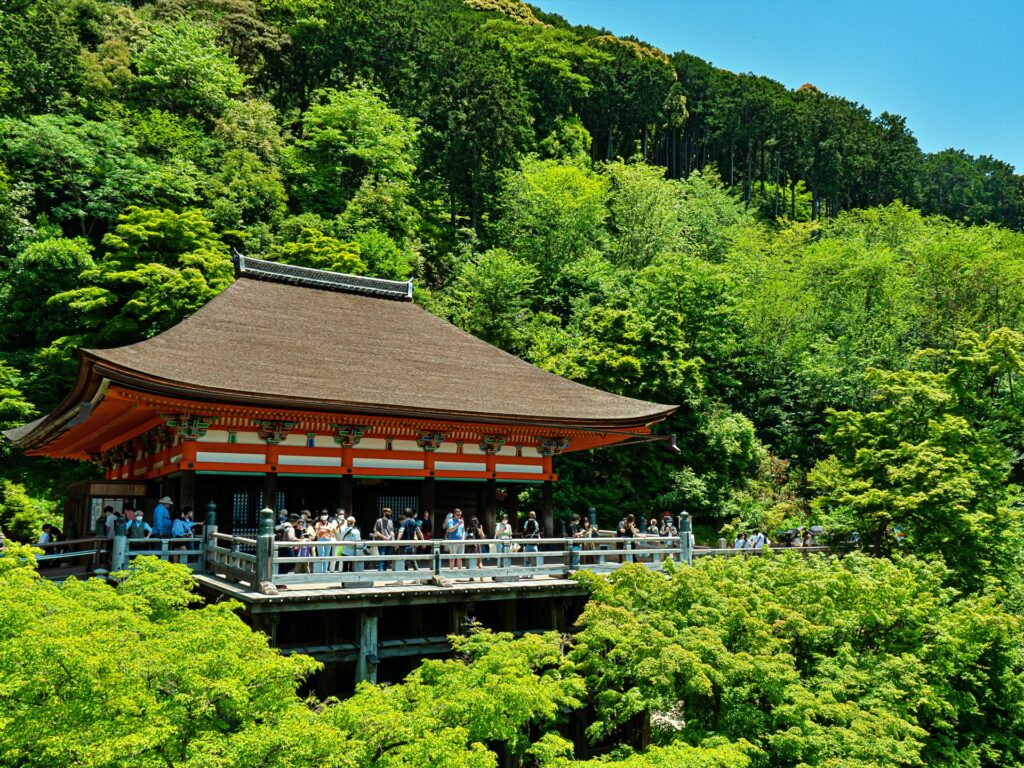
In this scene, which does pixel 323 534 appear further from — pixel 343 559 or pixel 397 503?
pixel 397 503

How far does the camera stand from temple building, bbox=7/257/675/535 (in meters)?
15.9

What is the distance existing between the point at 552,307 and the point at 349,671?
2839 centimetres

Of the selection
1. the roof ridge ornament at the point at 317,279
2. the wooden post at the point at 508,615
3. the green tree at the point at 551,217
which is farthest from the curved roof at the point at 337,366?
the green tree at the point at 551,217

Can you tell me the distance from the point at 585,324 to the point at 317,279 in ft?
43.2

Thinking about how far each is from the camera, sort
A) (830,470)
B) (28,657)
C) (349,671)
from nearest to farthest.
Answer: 1. (28,657)
2. (349,671)
3. (830,470)

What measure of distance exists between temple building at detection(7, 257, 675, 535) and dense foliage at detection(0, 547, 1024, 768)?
4744 millimetres

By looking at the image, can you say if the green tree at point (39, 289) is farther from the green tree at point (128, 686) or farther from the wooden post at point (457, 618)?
the green tree at point (128, 686)

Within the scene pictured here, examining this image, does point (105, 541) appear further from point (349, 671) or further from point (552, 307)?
point (552, 307)

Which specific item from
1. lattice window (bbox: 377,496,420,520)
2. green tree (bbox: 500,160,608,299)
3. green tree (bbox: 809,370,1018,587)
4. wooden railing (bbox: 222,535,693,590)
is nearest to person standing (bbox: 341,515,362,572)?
wooden railing (bbox: 222,535,693,590)

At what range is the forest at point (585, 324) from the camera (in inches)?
384

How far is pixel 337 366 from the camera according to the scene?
18.5 m

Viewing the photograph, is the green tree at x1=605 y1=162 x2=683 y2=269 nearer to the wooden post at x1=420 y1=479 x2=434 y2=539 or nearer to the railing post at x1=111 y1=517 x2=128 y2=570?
the wooden post at x1=420 y1=479 x2=434 y2=539

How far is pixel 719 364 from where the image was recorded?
122 ft

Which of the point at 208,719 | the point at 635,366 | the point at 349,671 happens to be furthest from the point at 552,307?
the point at 208,719
